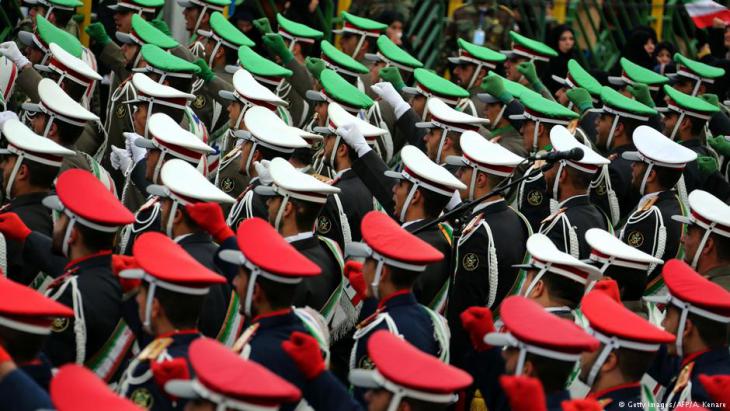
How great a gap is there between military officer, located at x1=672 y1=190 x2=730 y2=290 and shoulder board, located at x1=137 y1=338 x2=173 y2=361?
127 inches

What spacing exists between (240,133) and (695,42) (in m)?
9.77

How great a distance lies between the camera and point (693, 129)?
1023 cm

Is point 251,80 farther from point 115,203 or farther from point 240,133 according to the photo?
point 115,203

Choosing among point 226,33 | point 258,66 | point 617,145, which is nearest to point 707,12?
point 617,145

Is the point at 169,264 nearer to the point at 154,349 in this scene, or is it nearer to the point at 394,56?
the point at 154,349

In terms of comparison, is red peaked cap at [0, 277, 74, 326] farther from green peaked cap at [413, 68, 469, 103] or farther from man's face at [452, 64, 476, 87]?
man's face at [452, 64, 476, 87]

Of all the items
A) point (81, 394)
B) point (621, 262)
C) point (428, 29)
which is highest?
point (81, 394)

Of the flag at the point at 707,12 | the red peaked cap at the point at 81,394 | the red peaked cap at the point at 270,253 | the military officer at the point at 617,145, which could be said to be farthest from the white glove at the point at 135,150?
the flag at the point at 707,12

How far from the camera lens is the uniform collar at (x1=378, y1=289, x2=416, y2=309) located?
19.5 ft

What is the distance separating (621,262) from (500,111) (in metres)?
3.22

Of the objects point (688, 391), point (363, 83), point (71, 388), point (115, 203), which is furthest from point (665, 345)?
point (363, 83)

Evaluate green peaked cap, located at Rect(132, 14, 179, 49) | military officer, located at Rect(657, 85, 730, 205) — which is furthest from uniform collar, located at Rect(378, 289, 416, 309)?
green peaked cap, located at Rect(132, 14, 179, 49)

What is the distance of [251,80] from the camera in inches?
354

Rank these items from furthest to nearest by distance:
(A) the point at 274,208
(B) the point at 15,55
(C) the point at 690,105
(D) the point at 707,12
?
(D) the point at 707,12 < (C) the point at 690,105 < (B) the point at 15,55 < (A) the point at 274,208
